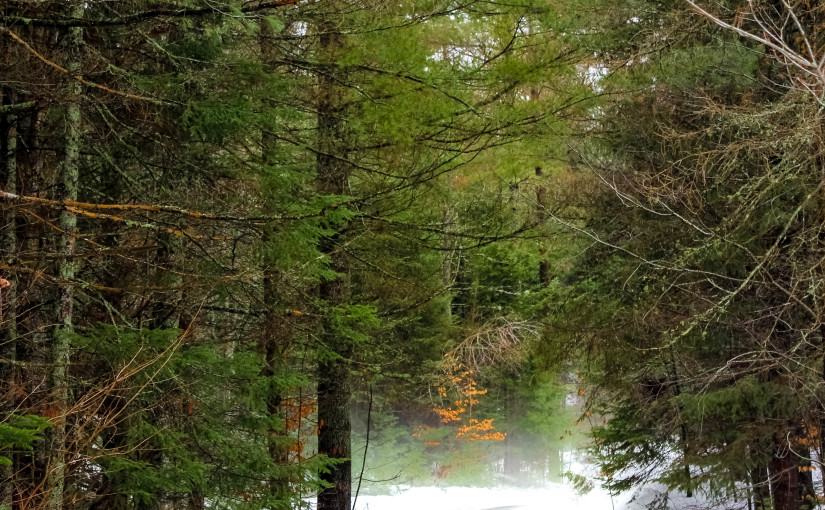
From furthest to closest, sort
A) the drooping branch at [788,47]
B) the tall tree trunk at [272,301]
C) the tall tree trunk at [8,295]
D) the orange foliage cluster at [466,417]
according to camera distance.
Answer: the orange foliage cluster at [466,417] → the tall tree trunk at [272,301] → the tall tree trunk at [8,295] → the drooping branch at [788,47]

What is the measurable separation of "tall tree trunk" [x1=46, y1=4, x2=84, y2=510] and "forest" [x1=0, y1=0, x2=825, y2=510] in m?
0.03

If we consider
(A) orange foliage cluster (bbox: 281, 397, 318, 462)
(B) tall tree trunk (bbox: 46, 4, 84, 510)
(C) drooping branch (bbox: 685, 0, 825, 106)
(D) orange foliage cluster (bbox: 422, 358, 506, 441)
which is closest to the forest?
(B) tall tree trunk (bbox: 46, 4, 84, 510)

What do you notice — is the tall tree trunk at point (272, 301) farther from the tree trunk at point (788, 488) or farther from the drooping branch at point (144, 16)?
the tree trunk at point (788, 488)

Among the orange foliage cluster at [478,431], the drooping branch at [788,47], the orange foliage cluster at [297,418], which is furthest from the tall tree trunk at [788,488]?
the orange foliage cluster at [478,431]

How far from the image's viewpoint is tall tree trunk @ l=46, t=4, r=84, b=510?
16.0 ft

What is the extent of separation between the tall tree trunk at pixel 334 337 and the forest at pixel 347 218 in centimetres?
4

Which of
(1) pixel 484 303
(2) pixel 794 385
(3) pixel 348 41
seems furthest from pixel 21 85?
(1) pixel 484 303

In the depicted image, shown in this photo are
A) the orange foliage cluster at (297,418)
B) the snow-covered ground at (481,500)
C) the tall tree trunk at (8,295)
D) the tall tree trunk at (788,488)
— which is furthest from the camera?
the snow-covered ground at (481,500)

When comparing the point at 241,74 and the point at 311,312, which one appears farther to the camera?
the point at 311,312

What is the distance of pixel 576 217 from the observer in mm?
9953

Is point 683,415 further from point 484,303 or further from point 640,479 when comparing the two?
point 484,303

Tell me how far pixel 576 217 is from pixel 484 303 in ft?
29.2

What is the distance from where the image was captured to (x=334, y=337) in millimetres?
8484

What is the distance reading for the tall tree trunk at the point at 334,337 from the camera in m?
8.54
